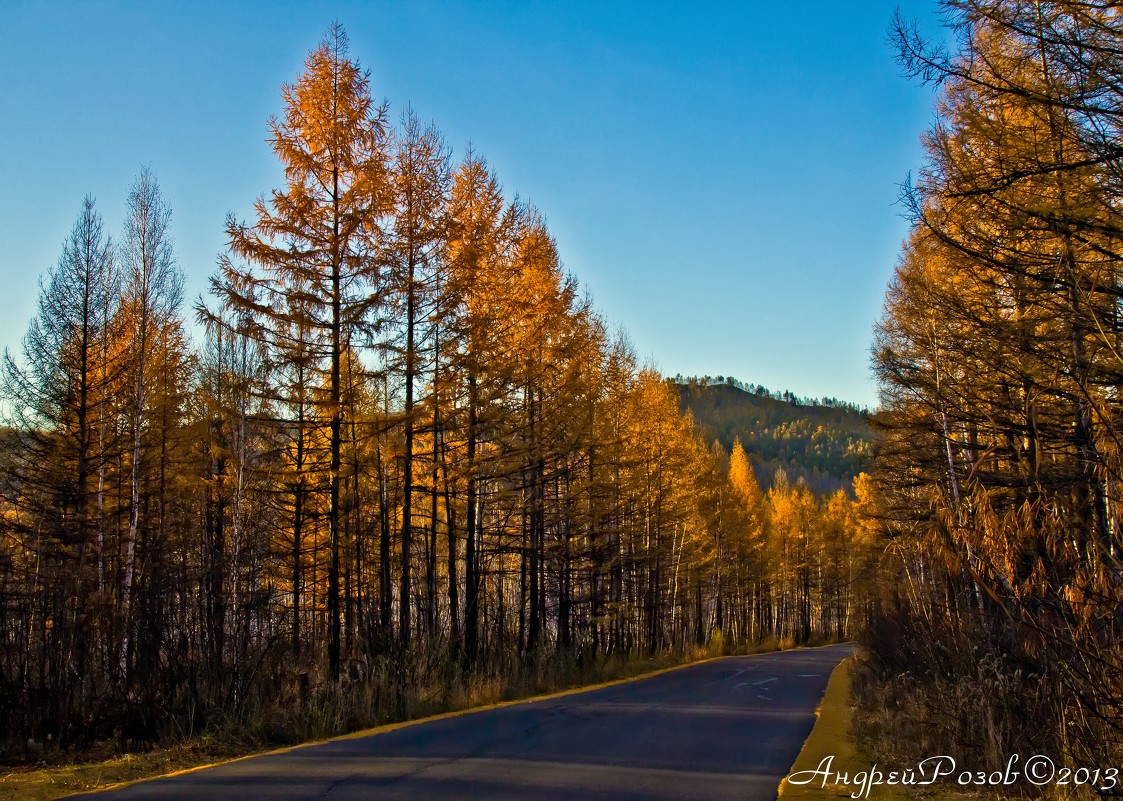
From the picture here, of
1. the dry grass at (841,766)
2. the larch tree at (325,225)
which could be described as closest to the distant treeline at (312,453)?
the larch tree at (325,225)

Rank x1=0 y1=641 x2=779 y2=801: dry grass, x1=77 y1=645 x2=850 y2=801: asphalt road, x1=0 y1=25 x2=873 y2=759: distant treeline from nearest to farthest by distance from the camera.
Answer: x1=77 y1=645 x2=850 y2=801: asphalt road < x1=0 y1=641 x2=779 y2=801: dry grass < x1=0 y1=25 x2=873 y2=759: distant treeline

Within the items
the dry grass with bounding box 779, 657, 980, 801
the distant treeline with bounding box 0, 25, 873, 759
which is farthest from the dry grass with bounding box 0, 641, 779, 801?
the dry grass with bounding box 779, 657, 980, 801

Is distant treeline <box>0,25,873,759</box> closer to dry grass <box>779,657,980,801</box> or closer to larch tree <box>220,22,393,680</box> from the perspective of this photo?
larch tree <box>220,22,393,680</box>

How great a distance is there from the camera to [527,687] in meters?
16.2

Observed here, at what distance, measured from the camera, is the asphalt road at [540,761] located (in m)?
6.56

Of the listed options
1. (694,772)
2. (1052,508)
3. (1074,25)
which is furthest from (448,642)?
(1074,25)

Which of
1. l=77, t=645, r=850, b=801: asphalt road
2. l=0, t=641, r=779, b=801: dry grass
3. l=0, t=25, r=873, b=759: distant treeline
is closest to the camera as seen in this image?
l=77, t=645, r=850, b=801: asphalt road

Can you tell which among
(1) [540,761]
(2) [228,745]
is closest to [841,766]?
(1) [540,761]

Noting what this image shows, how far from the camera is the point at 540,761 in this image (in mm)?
7977

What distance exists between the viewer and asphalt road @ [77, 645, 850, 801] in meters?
6.56

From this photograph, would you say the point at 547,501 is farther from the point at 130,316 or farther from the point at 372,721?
the point at 130,316

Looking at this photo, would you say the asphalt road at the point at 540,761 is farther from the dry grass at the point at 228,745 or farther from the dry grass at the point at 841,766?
the dry grass at the point at 228,745

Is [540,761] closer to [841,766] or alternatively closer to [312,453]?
[841,766]

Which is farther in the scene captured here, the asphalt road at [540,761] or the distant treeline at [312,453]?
the distant treeline at [312,453]
